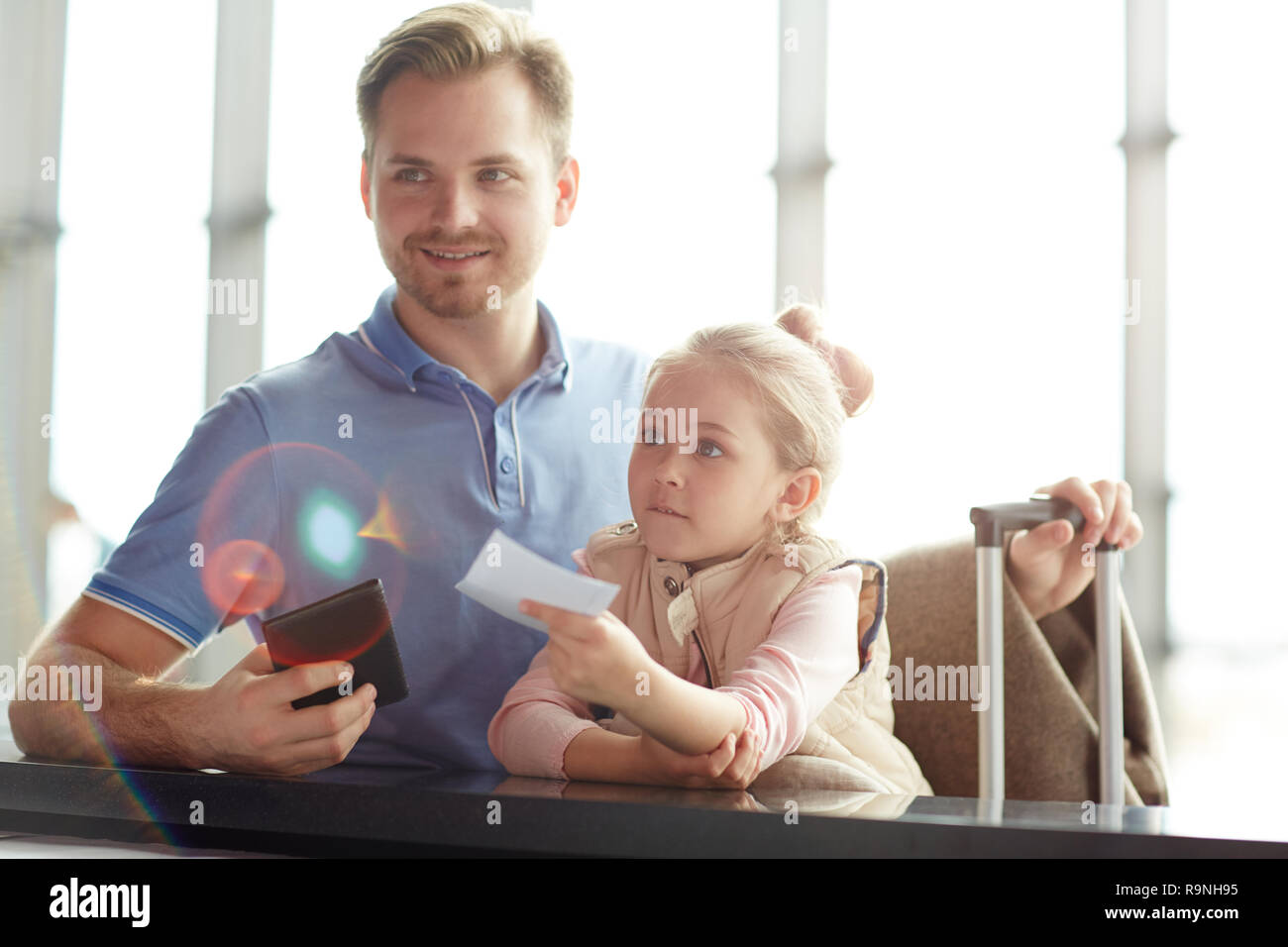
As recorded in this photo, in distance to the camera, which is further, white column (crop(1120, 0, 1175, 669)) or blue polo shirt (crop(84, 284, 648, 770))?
white column (crop(1120, 0, 1175, 669))

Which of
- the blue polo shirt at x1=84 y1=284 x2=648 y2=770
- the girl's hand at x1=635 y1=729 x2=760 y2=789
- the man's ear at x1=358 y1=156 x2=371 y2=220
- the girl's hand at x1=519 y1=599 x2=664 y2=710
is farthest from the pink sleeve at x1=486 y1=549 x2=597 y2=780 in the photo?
the man's ear at x1=358 y1=156 x2=371 y2=220

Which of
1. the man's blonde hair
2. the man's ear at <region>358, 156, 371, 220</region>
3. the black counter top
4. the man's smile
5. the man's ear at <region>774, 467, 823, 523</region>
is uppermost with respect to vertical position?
the man's blonde hair

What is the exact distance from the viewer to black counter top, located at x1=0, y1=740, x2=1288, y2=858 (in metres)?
0.75

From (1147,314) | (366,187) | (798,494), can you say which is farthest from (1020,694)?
(1147,314)

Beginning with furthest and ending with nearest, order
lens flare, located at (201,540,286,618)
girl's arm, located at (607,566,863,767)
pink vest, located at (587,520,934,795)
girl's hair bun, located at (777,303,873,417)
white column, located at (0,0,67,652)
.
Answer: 1. white column, located at (0,0,67,652)
2. lens flare, located at (201,540,286,618)
3. girl's hair bun, located at (777,303,873,417)
4. pink vest, located at (587,520,934,795)
5. girl's arm, located at (607,566,863,767)

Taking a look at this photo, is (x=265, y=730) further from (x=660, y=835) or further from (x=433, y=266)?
(x=433, y=266)

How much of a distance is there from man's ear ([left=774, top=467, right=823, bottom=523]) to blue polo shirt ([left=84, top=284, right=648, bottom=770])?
468mm

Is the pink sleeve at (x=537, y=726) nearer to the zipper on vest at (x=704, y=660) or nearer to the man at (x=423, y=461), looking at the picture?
the zipper on vest at (x=704, y=660)

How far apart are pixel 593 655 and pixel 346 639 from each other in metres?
0.30

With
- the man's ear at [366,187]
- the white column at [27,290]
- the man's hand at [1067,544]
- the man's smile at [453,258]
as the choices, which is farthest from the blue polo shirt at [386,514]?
the white column at [27,290]

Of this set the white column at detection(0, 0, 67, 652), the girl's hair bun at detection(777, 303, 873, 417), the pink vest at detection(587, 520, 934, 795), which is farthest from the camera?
the white column at detection(0, 0, 67, 652)

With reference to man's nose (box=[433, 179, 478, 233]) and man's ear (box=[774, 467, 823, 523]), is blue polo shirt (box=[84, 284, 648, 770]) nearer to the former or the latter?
man's nose (box=[433, 179, 478, 233])

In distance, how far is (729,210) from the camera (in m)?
4.19

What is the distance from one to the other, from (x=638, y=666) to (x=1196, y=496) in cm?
335
